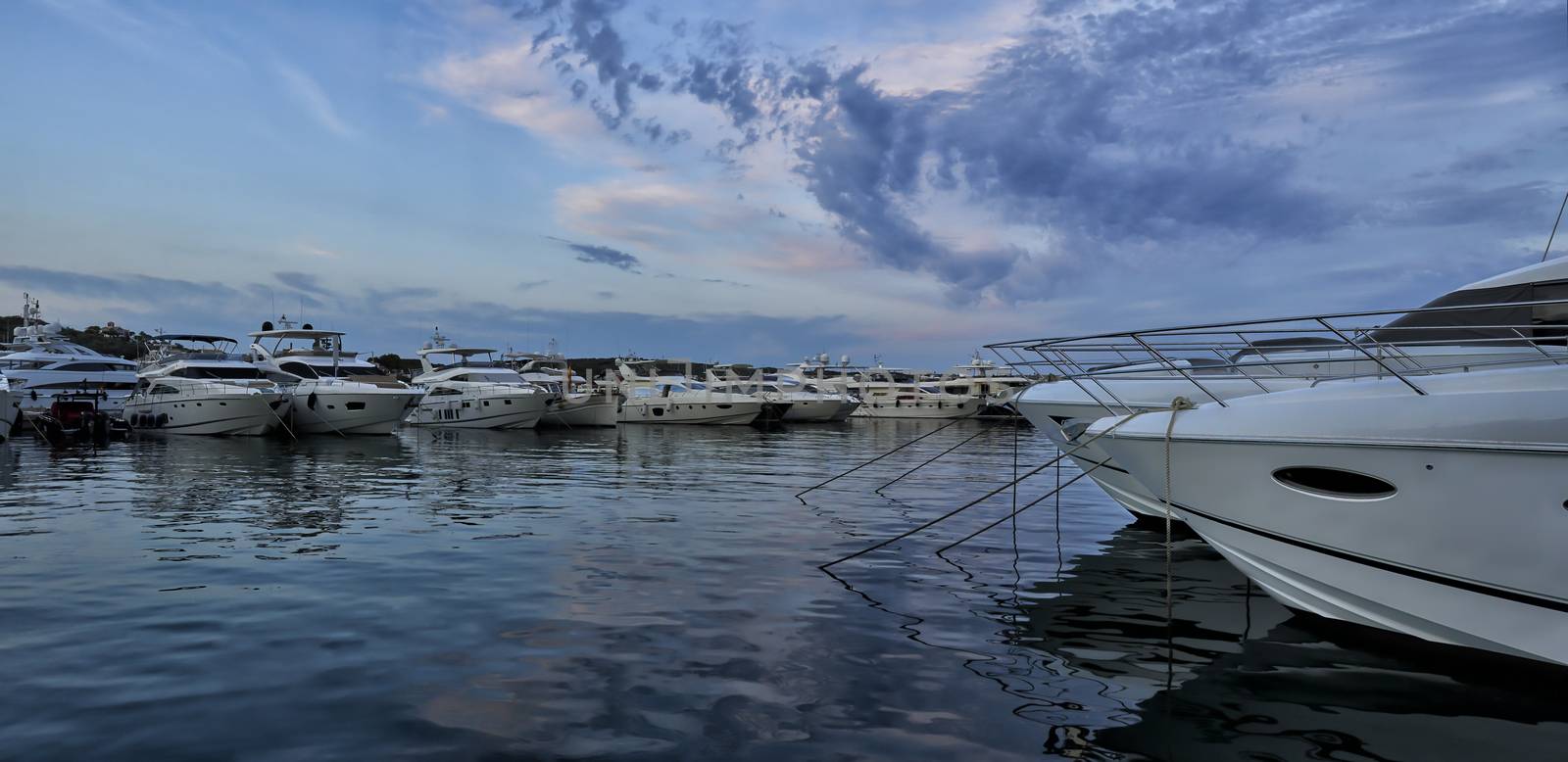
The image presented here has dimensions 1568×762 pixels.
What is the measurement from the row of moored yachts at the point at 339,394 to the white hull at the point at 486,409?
6 centimetres

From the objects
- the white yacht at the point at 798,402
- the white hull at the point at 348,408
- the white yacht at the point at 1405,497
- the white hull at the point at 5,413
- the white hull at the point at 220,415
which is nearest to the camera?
the white yacht at the point at 1405,497

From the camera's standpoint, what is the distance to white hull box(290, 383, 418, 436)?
115ft

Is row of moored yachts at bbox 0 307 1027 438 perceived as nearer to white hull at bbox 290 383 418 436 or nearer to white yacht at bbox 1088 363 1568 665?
white hull at bbox 290 383 418 436

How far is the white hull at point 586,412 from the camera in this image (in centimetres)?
4894

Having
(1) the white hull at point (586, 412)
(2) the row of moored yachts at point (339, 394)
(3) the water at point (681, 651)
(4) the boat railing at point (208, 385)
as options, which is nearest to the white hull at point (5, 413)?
(2) the row of moored yachts at point (339, 394)

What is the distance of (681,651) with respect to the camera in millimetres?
6512

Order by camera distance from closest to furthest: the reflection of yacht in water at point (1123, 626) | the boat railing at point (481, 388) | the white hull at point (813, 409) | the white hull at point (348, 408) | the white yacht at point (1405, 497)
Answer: the white yacht at point (1405, 497) < the reflection of yacht in water at point (1123, 626) < the white hull at point (348, 408) < the boat railing at point (481, 388) < the white hull at point (813, 409)

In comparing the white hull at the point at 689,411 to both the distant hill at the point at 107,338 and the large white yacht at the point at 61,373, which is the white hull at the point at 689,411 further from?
the distant hill at the point at 107,338

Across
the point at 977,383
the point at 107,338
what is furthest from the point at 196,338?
the point at 107,338

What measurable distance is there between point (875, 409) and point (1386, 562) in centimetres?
6009

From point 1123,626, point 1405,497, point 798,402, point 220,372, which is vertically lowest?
point 1123,626

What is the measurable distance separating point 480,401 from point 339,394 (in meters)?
9.13

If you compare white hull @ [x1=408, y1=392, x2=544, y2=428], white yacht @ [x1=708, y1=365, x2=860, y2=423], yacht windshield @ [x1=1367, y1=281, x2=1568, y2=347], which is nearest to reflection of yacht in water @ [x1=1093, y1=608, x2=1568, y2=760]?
yacht windshield @ [x1=1367, y1=281, x2=1568, y2=347]

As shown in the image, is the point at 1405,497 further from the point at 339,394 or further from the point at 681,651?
the point at 339,394
